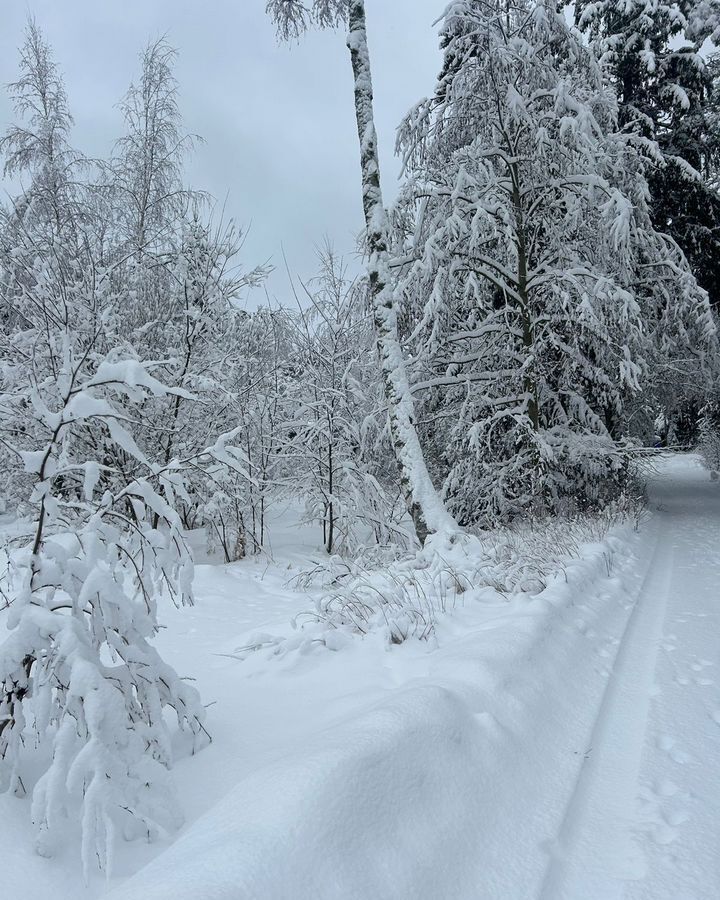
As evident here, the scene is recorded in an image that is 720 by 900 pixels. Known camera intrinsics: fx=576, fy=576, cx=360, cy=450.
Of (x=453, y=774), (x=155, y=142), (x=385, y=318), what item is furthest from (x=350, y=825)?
(x=155, y=142)

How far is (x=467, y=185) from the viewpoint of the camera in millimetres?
9258

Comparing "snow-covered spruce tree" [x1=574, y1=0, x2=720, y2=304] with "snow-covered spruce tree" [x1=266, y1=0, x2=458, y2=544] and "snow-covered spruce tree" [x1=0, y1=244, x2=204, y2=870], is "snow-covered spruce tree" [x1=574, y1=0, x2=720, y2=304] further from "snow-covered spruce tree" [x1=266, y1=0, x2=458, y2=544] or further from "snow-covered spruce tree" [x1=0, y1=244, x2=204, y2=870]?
"snow-covered spruce tree" [x1=0, y1=244, x2=204, y2=870]

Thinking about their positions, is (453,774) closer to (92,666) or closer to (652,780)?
(652,780)

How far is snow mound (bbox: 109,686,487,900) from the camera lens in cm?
154

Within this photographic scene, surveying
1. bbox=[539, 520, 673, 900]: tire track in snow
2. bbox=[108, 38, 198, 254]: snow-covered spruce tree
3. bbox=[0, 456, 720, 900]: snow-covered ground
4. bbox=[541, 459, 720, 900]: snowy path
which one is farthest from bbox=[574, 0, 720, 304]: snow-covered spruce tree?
bbox=[539, 520, 673, 900]: tire track in snow

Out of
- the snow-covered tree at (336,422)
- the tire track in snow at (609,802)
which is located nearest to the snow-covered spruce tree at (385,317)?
the snow-covered tree at (336,422)

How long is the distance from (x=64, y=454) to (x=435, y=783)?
2068 mm

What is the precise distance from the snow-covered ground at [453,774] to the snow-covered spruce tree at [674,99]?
37.6ft

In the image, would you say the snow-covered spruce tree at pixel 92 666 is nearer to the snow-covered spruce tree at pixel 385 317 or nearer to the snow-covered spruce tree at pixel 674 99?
the snow-covered spruce tree at pixel 385 317

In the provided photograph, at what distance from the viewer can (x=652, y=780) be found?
2.46 meters

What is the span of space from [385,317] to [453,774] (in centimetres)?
663

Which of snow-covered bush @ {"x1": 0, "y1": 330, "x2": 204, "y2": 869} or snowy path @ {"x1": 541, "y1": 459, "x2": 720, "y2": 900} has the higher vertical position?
snow-covered bush @ {"x1": 0, "y1": 330, "x2": 204, "y2": 869}

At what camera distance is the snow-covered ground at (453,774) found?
1.72 metres

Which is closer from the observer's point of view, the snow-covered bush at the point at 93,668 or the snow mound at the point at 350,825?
the snow mound at the point at 350,825
